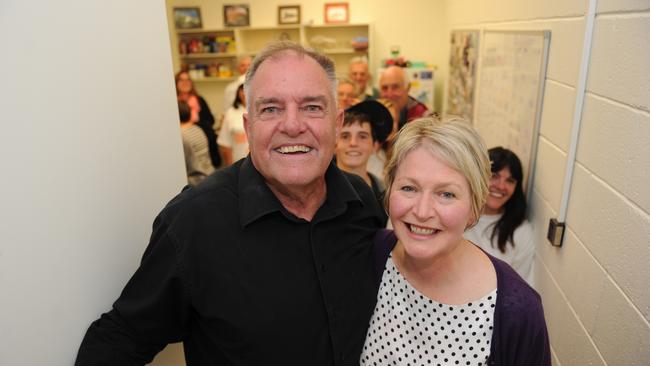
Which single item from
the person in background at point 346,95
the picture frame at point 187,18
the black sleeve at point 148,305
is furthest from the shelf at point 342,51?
the black sleeve at point 148,305

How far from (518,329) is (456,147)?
479 mm

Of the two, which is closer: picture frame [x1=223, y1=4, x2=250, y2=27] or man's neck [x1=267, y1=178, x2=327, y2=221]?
man's neck [x1=267, y1=178, x2=327, y2=221]

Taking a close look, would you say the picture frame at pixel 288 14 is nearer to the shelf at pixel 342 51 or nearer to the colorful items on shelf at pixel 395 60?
the shelf at pixel 342 51

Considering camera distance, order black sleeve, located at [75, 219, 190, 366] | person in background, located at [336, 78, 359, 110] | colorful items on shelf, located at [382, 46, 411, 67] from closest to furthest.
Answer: black sleeve, located at [75, 219, 190, 366] → person in background, located at [336, 78, 359, 110] → colorful items on shelf, located at [382, 46, 411, 67]

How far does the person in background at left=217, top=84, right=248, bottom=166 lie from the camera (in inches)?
165

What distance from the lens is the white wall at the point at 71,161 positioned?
0.77 m

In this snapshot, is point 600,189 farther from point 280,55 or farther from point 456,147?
point 280,55

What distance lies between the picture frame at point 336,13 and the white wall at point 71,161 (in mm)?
5270

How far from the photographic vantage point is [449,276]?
1207 mm

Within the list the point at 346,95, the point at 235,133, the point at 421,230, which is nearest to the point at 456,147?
the point at 421,230

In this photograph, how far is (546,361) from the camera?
1.10m

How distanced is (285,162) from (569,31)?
52.6 inches

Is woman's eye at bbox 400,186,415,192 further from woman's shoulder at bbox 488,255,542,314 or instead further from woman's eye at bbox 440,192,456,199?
woman's shoulder at bbox 488,255,542,314

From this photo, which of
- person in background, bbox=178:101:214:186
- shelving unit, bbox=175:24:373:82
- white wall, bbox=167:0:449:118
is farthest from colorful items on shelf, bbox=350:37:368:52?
person in background, bbox=178:101:214:186
